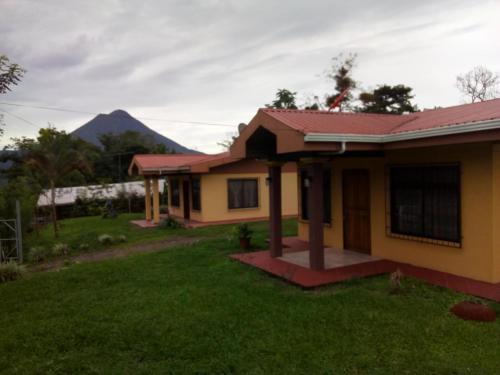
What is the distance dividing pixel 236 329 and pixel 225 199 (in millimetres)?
12583

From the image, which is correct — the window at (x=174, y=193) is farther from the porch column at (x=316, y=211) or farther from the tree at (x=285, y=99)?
the tree at (x=285, y=99)

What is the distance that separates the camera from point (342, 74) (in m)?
32.3

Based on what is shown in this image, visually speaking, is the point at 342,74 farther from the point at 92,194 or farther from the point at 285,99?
the point at 92,194

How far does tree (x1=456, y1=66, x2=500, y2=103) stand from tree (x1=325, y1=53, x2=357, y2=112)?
26.6 feet

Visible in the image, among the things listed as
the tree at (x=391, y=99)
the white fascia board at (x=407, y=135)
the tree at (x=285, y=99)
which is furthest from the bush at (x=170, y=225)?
the tree at (x=285, y=99)

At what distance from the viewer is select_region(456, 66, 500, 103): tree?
82.3ft

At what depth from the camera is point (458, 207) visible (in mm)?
6441

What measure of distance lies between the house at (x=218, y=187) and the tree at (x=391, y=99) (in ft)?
50.6

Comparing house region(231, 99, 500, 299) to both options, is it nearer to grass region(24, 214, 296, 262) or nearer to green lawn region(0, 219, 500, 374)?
green lawn region(0, 219, 500, 374)

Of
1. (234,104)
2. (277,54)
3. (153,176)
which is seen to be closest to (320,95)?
(234,104)

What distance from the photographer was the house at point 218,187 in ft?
54.7

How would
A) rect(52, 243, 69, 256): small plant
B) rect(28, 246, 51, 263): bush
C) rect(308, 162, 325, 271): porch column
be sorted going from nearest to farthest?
1. rect(308, 162, 325, 271): porch column
2. rect(28, 246, 51, 263): bush
3. rect(52, 243, 69, 256): small plant

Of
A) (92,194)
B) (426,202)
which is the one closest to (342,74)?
(92,194)

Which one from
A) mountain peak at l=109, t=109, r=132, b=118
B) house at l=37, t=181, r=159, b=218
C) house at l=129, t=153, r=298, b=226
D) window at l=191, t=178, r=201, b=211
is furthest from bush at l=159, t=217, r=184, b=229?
mountain peak at l=109, t=109, r=132, b=118
